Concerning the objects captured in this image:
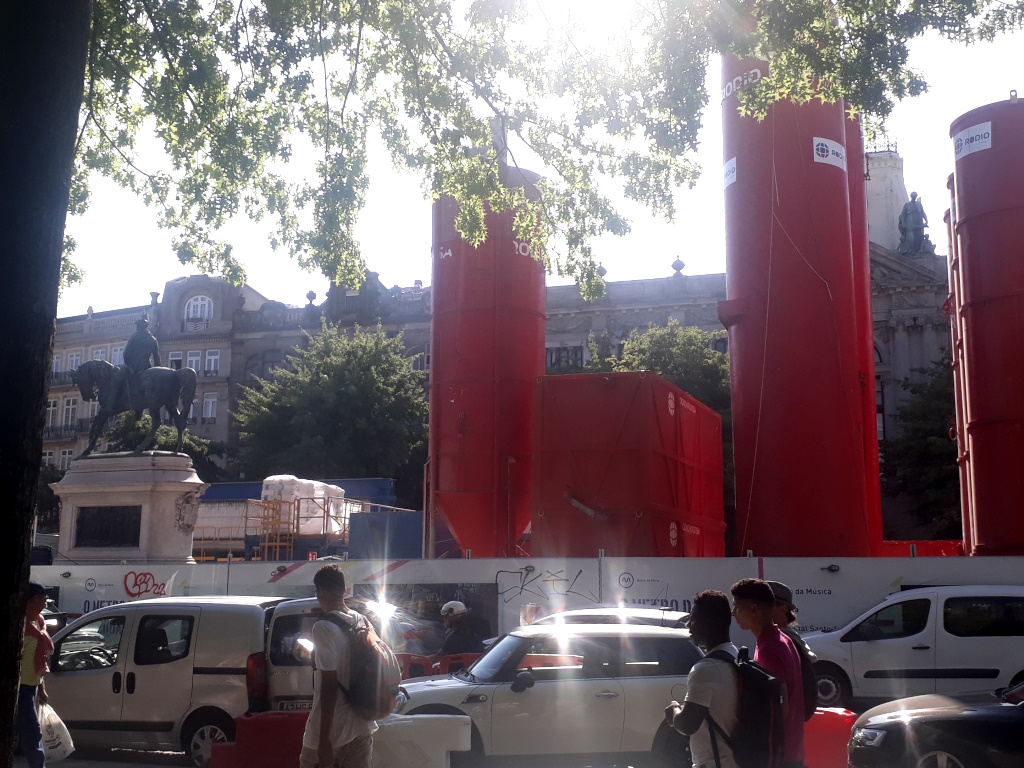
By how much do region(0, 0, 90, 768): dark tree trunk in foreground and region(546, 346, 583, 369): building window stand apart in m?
45.3

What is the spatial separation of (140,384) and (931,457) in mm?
31119

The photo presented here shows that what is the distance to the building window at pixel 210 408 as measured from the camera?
204 feet

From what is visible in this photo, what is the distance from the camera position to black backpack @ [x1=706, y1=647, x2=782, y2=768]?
4.64 metres

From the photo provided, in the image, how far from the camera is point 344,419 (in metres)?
47.7

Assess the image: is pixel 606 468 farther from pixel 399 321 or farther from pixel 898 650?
pixel 399 321

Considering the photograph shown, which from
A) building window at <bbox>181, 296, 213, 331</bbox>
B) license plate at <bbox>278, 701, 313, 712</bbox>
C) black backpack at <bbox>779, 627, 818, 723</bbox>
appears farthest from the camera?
building window at <bbox>181, 296, 213, 331</bbox>

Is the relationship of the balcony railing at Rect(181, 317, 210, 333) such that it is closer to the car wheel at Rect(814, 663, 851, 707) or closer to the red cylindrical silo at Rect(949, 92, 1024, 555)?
the red cylindrical silo at Rect(949, 92, 1024, 555)

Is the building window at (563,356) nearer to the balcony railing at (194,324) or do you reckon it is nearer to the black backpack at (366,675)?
the balcony railing at (194,324)

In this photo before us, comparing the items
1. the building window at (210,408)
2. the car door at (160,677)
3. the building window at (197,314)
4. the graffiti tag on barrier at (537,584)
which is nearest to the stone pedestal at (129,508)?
the graffiti tag on barrier at (537,584)

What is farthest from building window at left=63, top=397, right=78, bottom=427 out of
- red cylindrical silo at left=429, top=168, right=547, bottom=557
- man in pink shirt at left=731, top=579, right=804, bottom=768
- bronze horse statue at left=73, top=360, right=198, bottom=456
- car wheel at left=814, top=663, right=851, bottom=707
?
man in pink shirt at left=731, top=579, right=804, bottom=768

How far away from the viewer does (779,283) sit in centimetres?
1761

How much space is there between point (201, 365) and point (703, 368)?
112ft

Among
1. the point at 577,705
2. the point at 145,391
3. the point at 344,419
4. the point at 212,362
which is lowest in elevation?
the point at 577,705

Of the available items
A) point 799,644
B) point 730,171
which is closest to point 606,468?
point 730,171
